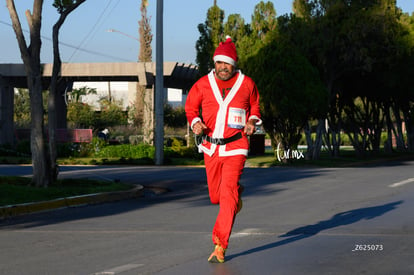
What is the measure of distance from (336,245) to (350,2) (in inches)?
1160

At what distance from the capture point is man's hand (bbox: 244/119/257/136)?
8.20 meters

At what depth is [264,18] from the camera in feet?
121

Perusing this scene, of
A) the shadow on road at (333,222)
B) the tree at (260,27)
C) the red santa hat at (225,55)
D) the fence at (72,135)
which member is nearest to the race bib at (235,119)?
the red santa hat at (225,55)

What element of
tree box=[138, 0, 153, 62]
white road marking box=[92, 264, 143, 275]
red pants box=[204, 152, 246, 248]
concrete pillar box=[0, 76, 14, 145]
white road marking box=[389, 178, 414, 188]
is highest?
tree box=[138, 0, 153, 62]

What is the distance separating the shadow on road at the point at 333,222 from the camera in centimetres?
917

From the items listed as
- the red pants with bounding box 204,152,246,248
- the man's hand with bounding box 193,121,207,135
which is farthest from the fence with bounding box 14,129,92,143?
the man's hand with bounding box 193,121,207,135

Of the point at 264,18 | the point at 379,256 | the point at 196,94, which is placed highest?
the point at 264,18

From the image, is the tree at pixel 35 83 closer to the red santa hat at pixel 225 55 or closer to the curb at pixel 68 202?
the curb at pixel 68 202

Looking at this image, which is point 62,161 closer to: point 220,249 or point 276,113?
point 276,113

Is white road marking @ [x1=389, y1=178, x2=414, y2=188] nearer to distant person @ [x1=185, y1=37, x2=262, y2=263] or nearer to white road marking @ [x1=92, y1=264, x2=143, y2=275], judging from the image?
distant person @ [x1=185, y1=37, x2=262, y2=263]

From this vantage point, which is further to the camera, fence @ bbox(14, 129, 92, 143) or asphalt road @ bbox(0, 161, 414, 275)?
fence @ bbox(14, 129, 92, 143)

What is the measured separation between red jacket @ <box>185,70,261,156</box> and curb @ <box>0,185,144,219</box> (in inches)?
217

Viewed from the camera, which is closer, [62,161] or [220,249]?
[220,249]

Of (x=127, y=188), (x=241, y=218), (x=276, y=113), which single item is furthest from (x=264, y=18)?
(x=241, y=218)
